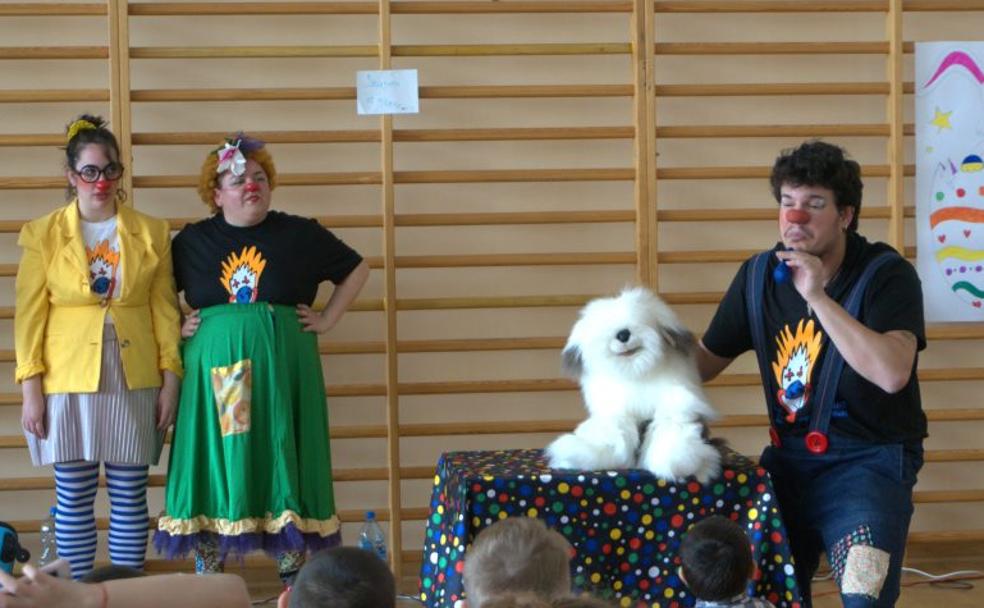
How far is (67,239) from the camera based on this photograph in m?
3.53

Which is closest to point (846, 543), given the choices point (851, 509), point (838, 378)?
point (851, 509)

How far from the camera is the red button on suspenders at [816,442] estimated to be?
9.24 feet

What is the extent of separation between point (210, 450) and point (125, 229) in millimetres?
724

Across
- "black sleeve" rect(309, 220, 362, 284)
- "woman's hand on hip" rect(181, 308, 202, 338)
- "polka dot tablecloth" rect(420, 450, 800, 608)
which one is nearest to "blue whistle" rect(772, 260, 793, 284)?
"polka dot tablecloth" rect(420, 450, 800, 608)

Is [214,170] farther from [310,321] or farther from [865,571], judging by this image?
[865,571]

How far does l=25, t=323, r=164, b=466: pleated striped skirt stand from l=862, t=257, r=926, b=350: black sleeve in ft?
6.97

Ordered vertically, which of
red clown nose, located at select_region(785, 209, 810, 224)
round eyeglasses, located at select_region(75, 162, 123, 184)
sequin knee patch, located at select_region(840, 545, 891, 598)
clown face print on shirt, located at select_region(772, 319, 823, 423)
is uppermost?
round eyeglasses, located at select_region(75, 162, 123, 184)

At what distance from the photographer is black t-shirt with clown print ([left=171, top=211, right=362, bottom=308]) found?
353 centimetres

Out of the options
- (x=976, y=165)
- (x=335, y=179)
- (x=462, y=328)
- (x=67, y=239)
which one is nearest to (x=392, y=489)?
(x=462, y=328)

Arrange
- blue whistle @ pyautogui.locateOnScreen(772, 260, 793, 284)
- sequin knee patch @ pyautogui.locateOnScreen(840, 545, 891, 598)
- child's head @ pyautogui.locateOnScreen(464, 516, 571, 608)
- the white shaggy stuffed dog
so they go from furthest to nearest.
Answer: blue whistle @ pyautogui.locateOnScreen(772, 260, 793, 284) → the white shaggy stuffed dog → sequin knee patch @ pyautogui.locateOnScreen(840, 545, 891, 598) → child's head @ pyautogui.locateOnScreen(464, 516, 571, 608)

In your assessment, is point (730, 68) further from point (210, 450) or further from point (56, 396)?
point (56, 396)

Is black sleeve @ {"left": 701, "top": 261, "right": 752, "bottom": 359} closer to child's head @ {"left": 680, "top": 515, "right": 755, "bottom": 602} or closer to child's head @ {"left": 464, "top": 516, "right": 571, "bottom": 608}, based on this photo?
child's head @ {"left": 680, "top": 515, "right": 755, "bottom": 602}

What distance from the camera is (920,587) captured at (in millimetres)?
4102

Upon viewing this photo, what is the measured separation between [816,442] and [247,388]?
5.42 feet
